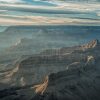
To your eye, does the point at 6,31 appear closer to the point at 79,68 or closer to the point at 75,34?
the point at 75,34

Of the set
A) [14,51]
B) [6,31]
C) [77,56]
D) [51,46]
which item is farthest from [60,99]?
[6,31]

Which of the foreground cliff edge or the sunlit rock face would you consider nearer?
the foreground cliff edge

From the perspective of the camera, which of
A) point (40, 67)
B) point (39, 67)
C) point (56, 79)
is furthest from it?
point (40, 67)

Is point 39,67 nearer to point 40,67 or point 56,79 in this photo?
point 40,67

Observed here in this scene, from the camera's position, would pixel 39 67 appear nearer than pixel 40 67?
Yes

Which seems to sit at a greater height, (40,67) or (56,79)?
(56,79)

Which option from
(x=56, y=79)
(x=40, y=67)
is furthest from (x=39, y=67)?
(x=56, y=79)

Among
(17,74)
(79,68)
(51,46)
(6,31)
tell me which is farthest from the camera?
(6,31)

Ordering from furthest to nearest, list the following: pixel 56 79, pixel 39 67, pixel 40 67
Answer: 1. pixel 40 67
2. pixel 39 67
3. pixel 56 79
